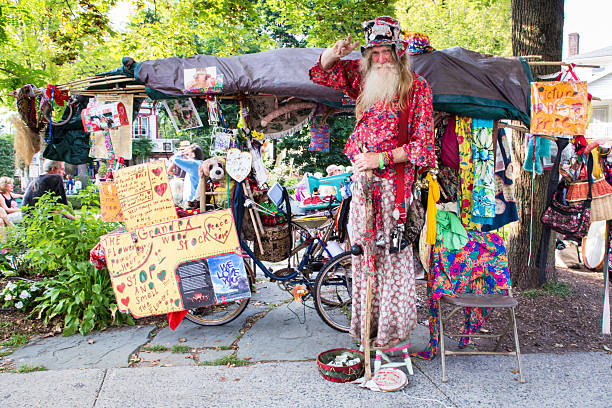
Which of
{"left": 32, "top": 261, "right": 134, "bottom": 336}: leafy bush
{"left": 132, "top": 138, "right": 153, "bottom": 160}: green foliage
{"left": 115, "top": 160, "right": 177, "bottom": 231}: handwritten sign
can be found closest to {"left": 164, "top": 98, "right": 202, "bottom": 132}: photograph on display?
{"left": 115, "top": 160, "right": 177, "bottom": 231}: handwritten sign

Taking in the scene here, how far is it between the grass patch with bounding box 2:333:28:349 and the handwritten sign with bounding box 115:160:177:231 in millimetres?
1487

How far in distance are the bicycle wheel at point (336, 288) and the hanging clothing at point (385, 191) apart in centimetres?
65

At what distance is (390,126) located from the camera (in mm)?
3018

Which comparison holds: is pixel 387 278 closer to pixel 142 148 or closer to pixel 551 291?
pixel 551 291

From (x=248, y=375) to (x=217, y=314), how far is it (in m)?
1.34

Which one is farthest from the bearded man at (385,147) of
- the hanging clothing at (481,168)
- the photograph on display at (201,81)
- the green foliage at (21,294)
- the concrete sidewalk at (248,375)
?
the green foliage at (21,294)

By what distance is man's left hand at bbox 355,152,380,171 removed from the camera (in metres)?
2.92

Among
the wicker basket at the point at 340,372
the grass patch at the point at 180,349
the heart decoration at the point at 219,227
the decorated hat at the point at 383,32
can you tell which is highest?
the decorated hat at the point at 383,32

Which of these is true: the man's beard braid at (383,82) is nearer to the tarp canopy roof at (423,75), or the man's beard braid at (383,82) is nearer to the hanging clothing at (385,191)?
the hanging clothing at (385,191)

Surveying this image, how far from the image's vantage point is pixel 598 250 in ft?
12.6

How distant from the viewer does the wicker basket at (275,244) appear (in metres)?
4.17

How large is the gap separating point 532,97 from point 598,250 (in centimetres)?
159

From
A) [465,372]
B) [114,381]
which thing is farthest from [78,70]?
[465,372]

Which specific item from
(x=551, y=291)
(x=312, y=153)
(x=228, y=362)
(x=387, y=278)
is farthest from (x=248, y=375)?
(x=312, y=153)
